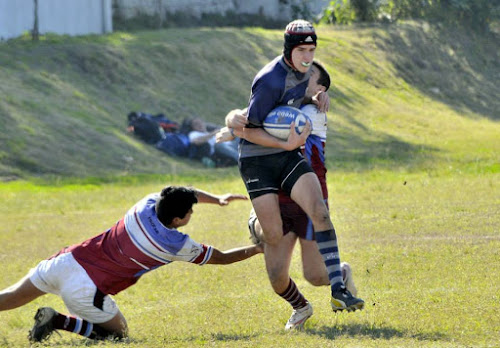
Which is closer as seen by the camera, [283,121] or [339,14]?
[283,121]

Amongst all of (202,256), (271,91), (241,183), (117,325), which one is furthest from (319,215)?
(241,183)

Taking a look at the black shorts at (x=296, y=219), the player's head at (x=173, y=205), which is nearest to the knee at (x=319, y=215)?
the black shorts at (x=296, y=219)

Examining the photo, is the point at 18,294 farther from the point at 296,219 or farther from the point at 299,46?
the point at 299,46

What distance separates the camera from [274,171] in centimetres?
812

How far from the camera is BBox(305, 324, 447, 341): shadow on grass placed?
23.6ft

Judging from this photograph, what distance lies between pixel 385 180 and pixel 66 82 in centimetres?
1296

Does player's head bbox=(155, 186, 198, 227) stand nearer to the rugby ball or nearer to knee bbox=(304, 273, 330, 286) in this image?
the rugby ball

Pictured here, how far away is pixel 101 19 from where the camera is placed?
37969mm

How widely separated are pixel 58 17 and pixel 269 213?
29.0 metres

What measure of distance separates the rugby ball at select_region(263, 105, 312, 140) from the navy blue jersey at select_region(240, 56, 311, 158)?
60 mm

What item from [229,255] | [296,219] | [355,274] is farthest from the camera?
[355,274]

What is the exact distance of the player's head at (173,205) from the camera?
24.9 ft

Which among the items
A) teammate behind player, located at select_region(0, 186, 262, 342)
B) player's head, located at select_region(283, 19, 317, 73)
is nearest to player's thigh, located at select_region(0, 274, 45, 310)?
teammate behind player, located at select_region(0, 186, 262, 342)

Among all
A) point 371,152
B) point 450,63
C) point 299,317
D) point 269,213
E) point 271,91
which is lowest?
point 371,152
